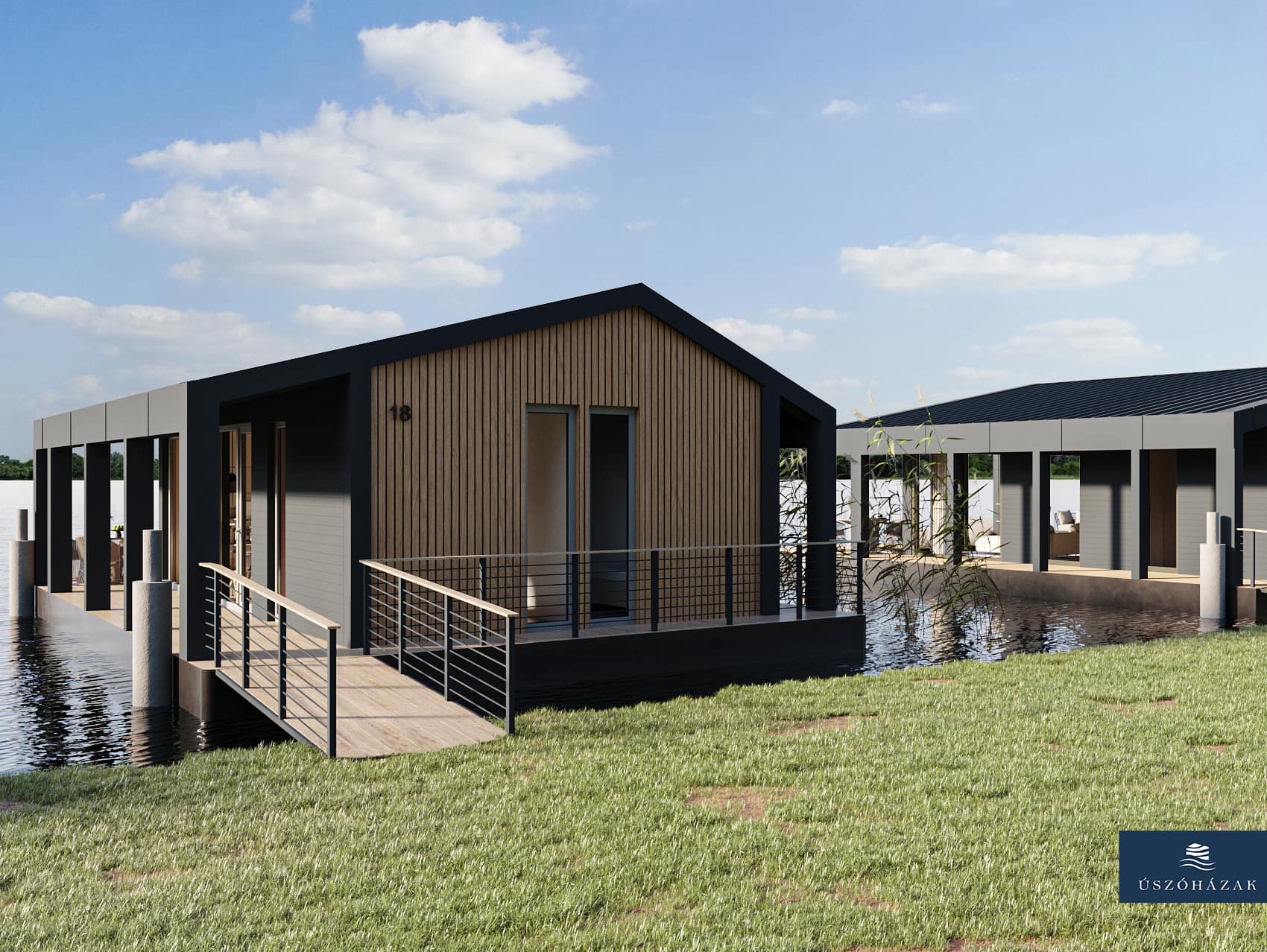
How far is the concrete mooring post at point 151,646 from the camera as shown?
945 centimetres

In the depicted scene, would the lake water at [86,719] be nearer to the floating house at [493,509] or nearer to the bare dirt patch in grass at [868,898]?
the floating house at [493,509]

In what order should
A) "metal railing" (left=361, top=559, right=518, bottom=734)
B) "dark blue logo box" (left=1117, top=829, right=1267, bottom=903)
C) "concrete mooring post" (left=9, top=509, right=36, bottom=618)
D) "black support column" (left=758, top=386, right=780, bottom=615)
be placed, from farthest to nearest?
1. "concrete mooring post" (left=9, top=509, right=36, bottom=618)
2. "black support column" (left=758, top=386, right=780, bottom=615)
3. "metal railing" (left=361, top=559, right=518, bottom=734)
4. "dark blue logo box" (left=1117, top=829, right=1267, bottom=903)

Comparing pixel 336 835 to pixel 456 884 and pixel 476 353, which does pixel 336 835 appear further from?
pixel 476 353

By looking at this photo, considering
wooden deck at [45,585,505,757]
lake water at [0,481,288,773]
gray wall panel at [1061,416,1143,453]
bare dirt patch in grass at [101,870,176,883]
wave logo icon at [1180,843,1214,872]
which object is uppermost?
gray wall panel at [1061,416,1143,453]

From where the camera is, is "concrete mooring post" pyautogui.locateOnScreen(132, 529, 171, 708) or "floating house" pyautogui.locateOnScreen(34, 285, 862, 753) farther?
"floating house" pyautogui.locateOnScreen(34, 285, 862, 753)

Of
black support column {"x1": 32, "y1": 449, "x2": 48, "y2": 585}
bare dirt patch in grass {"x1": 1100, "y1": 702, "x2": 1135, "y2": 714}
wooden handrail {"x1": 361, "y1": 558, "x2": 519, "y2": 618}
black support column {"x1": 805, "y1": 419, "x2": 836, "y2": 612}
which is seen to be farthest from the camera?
black support column {"x1": 32, "y1": 449, "x2": 48, "y2": 585}

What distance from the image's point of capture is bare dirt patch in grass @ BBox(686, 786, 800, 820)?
5.83 m

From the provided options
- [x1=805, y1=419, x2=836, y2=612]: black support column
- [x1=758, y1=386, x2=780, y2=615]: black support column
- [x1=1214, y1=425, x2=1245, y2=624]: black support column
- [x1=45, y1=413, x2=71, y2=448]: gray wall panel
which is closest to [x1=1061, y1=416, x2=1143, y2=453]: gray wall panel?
[x1=1214, y1=425, x2=1245, y2=624]: black support column

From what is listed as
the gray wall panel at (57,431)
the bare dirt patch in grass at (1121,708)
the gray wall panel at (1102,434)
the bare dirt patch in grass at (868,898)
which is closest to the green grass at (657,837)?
the bare dirt patch in grass at (868,898)

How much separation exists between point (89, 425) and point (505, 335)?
599cm

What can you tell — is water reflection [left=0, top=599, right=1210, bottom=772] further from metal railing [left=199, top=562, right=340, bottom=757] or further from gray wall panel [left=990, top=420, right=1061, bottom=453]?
Result: gray wall panel [left=990, top=420, right=1061, bottom=453]

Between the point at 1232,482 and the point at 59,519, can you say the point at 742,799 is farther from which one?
the point at 1232,482

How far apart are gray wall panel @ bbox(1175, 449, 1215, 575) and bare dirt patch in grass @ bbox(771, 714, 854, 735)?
13143mm

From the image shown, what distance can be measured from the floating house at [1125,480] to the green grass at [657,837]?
8.80 meters
